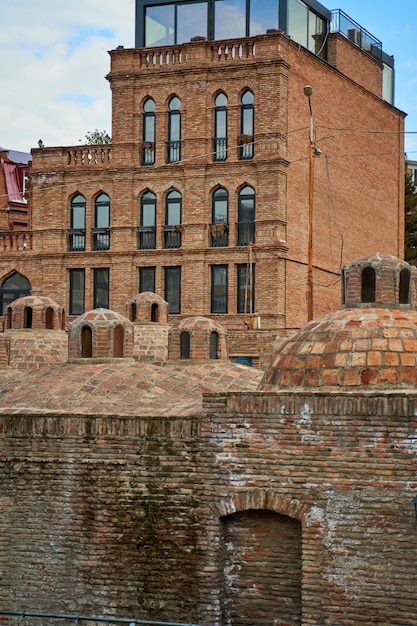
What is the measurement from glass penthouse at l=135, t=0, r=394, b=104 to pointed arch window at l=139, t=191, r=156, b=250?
6186mm

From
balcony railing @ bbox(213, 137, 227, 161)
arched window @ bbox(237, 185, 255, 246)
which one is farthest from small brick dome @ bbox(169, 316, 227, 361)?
balcony railing @ bbox(213, 137, 227, 161)

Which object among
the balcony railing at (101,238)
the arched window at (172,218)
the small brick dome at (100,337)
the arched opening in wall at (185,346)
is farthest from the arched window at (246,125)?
the small brick dome at (100,337)

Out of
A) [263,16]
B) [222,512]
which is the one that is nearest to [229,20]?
[263,16]

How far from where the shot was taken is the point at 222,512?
13.2m

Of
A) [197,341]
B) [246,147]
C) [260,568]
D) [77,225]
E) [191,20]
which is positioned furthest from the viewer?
[77,225]

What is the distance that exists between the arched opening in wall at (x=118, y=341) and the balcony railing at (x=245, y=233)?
15859mm

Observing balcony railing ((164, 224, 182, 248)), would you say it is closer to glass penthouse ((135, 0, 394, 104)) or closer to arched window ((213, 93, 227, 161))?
arched window ((213, 93, 227, 161))

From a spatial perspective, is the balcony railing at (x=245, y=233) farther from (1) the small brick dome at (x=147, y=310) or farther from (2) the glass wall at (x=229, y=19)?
(2) the glass wall at (x=229, y=19)

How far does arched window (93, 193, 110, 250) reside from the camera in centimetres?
3934

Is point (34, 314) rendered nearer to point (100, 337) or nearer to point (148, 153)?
point (100, 337)

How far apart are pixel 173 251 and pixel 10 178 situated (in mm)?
15611

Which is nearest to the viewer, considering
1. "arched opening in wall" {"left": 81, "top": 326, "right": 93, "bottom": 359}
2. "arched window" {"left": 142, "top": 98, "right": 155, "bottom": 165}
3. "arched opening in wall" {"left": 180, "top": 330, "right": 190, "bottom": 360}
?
"arched opening in wall" {"left": 81, "top": 326, "right": 93, "bottom": 359}

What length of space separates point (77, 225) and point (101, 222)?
101 centimetres

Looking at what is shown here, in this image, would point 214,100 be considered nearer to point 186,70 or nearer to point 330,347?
point 186,70
